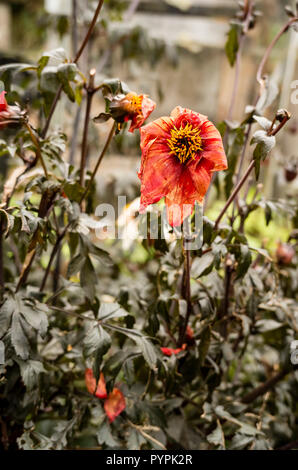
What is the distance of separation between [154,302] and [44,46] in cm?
184

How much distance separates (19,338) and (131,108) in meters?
0.31

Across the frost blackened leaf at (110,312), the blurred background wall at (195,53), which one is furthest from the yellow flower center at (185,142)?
the blurred background wall at (195,53)

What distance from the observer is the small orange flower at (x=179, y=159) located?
49cm

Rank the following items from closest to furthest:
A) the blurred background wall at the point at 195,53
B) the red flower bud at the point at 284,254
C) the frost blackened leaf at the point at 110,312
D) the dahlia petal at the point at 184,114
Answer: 1. the dahlia petal at the point at 184,114
2. the frost blackened leaf at the point at 110,312
3. the red flower bud at the point at 284,254
4. the blurred background wall at the point at 195,53

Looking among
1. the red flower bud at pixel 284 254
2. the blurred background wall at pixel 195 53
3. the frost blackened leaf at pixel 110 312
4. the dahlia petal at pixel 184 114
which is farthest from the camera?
the blurred background wall at pixel 195 53

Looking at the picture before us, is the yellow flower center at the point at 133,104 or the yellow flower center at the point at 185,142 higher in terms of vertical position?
the yellow flower center at the point at 133,104

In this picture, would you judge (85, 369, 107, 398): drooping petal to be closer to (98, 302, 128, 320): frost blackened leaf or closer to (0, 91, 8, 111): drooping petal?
(98, 302, 128, 320): frost blackened leaf

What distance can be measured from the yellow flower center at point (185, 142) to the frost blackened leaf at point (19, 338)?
0.28 m

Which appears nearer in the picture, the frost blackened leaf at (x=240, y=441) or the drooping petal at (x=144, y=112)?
the drooping petal at (x=144, y=112)

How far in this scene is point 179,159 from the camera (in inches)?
19.9

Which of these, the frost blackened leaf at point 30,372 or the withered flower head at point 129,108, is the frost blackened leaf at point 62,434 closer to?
the frost blackened leaf at point 30,372

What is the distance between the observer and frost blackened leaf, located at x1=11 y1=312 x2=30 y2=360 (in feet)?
1.76

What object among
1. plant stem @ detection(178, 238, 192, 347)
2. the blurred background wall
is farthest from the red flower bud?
the blurred background wall
